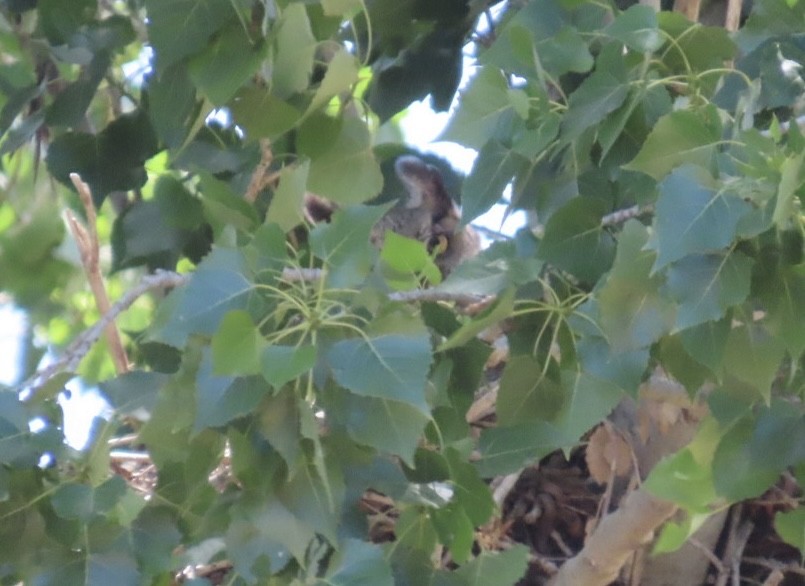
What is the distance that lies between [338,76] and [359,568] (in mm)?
405

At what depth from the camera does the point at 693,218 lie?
0.74m

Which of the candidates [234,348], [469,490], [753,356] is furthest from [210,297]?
[753,356]

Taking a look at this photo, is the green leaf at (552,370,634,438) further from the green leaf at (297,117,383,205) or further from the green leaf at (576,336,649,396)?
the green leaf at (297,117,383,205)

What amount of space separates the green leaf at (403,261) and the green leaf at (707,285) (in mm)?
270

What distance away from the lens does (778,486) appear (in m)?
1.59

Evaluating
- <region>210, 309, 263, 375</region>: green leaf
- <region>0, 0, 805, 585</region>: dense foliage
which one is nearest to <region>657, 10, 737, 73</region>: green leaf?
<region>0, 0, 805, 585</region>: dense foliage

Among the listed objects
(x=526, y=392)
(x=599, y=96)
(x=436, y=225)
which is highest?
(x=599, y=96)

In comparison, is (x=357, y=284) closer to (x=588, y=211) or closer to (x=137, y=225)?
(x=588, y=211)

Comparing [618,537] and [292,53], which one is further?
[618,537]

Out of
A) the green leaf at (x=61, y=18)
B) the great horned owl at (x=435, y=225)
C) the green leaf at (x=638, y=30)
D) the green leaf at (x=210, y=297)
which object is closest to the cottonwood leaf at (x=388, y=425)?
the green leaf at (x=210, y=297)

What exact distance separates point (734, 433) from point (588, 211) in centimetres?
21

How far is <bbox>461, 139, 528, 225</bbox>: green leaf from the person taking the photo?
3.33 feet

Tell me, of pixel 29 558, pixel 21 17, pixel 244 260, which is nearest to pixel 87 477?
pixel 29 558

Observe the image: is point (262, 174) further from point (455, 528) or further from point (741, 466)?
point (741, 466)
